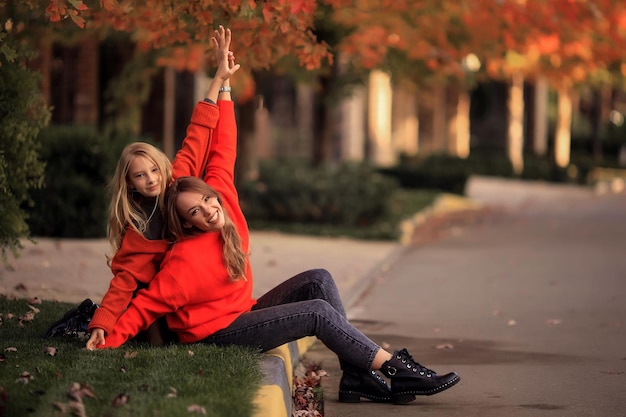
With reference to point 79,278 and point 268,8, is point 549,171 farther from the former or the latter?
point 268,8

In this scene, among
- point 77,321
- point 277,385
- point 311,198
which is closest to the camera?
point 277,385

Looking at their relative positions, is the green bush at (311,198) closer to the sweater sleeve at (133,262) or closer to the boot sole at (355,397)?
the boot sole at (355,397)

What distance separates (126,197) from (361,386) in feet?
5.34

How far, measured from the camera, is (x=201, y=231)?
21.3 ft

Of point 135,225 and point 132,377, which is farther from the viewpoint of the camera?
point 135,225

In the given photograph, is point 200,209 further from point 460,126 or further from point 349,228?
point 460,126

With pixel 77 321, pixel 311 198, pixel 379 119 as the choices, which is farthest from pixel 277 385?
pixel 379 119

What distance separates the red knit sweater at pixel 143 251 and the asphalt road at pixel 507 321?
49.2 inches

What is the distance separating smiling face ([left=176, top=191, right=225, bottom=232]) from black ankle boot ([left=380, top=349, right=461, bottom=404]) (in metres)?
1.16

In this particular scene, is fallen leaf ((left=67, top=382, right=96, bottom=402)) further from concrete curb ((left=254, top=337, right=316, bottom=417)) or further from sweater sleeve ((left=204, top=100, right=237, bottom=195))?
sweater sleeve ((left=204, top=100, right=237, bottom=195))

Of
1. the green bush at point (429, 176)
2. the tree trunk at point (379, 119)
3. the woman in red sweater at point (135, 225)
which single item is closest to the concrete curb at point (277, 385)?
the woman in red sweater at point (135, 225)

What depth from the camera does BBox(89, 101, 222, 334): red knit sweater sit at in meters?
6.42

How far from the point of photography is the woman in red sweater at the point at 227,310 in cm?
638

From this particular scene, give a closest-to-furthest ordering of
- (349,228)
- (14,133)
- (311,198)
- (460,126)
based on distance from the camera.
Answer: (14,133), (349,228), (311,198), (460,126)
